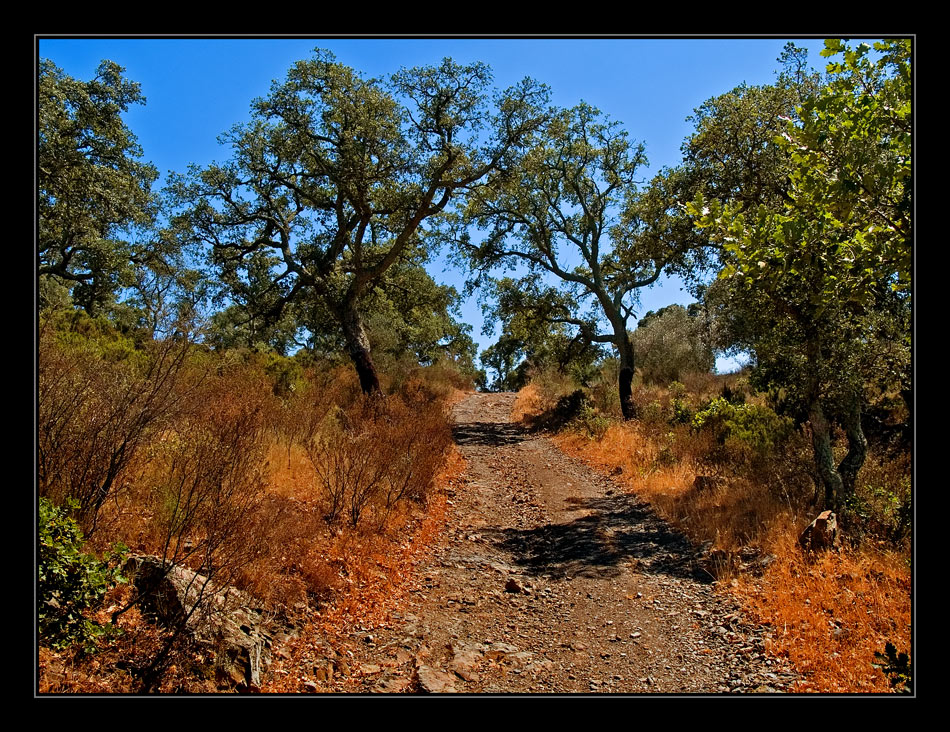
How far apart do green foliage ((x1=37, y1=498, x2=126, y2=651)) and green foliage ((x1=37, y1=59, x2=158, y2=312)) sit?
940cm

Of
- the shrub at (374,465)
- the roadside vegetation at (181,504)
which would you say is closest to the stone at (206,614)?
the roadside vegetation at (181,504)

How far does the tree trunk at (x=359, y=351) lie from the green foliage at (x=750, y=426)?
9.07m

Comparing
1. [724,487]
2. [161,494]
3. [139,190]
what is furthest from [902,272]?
[139,190]

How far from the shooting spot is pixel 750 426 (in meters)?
11.9

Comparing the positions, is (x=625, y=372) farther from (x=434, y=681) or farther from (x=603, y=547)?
(x=434, y=681)

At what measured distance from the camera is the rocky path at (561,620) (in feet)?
15.1

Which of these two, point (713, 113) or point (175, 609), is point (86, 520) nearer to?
point (175, 609)

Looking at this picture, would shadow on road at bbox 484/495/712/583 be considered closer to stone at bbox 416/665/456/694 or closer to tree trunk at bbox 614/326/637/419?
stone at bbox 416/665/456/694

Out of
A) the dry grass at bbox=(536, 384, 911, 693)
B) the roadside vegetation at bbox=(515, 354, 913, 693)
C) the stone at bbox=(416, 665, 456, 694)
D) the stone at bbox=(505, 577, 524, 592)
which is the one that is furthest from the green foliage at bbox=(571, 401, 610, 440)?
the stone at bbox=(416, 665, 456, 694)

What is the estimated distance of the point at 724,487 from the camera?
372 inches

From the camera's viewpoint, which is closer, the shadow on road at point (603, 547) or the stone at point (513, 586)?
the stone at point (513, 586)

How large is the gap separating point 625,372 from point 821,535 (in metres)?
13.1

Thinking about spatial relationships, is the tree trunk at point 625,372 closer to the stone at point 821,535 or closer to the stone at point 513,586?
the stone at point 821,535

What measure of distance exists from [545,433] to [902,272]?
47.9 feet
